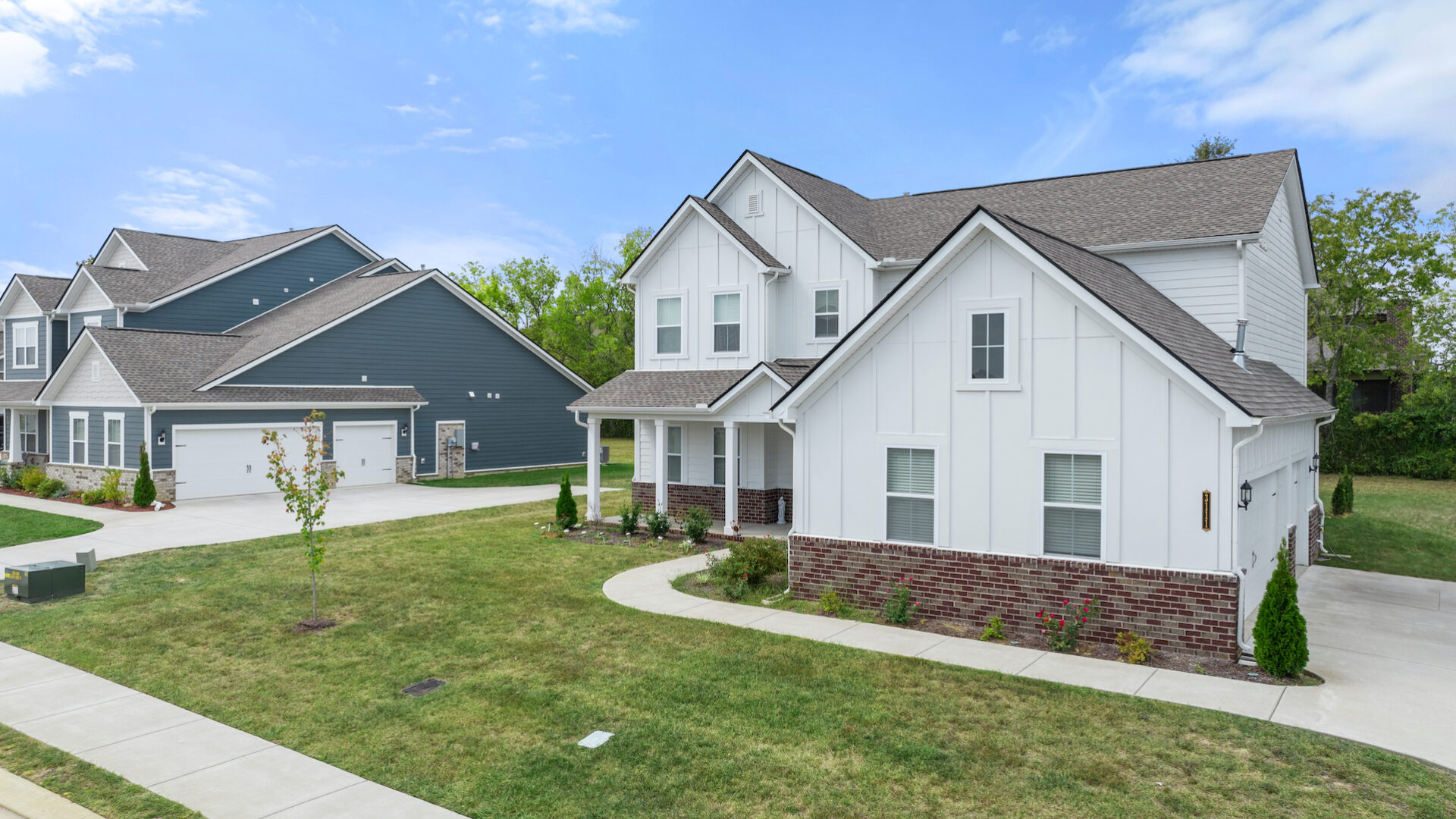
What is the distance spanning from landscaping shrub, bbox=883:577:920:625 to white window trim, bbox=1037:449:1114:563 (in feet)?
6.36

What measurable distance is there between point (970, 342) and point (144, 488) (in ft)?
76.0

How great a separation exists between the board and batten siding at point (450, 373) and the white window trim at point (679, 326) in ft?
46.5

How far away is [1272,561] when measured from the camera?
13836 mm

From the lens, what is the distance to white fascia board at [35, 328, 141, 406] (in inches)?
986

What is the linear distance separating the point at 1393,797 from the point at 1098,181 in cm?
1555

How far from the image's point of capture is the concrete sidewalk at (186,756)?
6.54 m

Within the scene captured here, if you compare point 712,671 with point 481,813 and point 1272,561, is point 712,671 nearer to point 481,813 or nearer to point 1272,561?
point 481,813

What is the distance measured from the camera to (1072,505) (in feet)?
36.1

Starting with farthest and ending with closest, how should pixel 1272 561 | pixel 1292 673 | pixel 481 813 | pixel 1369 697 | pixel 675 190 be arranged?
1. pixel 675 190
2. pixel 1272 561
3. pixel 1292 673
4. pixel 1369 697
5. pixel 481 813

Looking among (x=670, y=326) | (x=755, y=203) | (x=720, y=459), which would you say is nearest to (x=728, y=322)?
(x=670, y=326)

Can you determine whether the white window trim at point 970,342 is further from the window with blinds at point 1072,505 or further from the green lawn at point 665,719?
the green lawn at point 665,719

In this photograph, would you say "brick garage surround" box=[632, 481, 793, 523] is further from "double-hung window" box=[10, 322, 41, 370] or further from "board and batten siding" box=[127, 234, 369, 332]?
"double-hung window" box=[10, 322, 41, 370]

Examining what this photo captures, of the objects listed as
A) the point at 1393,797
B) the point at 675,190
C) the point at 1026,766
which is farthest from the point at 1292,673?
the point at 675,190

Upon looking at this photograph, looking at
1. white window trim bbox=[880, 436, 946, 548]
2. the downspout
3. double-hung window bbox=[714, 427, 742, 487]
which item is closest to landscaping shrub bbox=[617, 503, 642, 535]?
double-hung window bbox=[714, 427, 742, 487]
